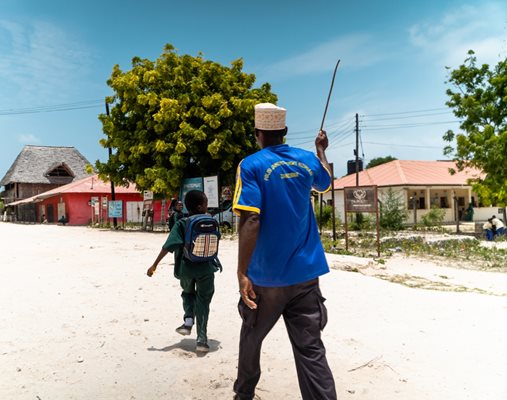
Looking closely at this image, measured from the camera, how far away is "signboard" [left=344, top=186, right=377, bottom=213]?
541 inches

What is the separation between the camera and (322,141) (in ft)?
11.0

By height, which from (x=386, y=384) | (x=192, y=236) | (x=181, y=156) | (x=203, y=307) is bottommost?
(x=386, y=384)

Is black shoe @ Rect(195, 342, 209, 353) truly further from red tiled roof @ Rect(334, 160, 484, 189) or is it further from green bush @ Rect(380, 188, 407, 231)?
red tiled roof @ Rect(334, 160, 484, 189)

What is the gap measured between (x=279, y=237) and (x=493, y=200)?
69.2 ft

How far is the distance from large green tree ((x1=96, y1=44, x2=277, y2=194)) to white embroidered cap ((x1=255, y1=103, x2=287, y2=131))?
19.4 metres

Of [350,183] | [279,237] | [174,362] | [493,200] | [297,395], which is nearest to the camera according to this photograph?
[279,237]

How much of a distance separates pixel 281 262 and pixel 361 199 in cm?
1147

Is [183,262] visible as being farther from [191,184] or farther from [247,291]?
[191,184]

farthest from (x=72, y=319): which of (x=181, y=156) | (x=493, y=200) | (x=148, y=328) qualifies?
(x=493, y=200)

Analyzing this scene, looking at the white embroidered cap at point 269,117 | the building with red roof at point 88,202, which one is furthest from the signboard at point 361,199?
the building with red roof at point 88,202

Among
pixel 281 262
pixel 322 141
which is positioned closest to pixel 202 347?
pixel 281 262

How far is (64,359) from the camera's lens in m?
4.62

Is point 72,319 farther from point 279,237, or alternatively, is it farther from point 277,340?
point 279,237

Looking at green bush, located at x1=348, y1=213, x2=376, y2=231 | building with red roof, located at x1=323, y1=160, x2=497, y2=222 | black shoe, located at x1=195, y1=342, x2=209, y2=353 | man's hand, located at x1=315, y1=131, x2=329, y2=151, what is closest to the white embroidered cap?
man's hand, located at x1=315, y1=131, x2=329, y2=151
